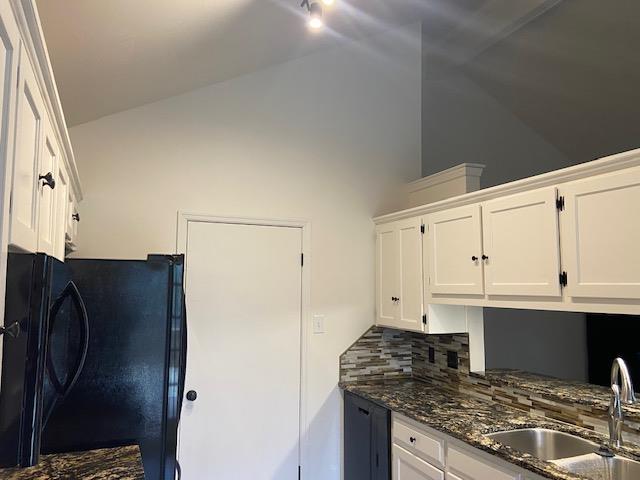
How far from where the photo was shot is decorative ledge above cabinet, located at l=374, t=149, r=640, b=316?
187 cm

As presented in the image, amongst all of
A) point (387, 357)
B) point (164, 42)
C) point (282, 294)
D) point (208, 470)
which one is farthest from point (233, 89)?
point (208, 470)

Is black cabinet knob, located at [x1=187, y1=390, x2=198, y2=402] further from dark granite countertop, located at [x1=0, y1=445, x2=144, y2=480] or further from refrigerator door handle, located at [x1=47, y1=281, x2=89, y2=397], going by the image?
refrigerator door handle, located at [x1=47, y1=281, x2=89, y2=397]

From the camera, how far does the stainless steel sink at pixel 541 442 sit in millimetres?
2217

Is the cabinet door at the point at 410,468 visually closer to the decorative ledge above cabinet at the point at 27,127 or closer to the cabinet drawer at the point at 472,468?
the cabinet drawer at the point at 472,468

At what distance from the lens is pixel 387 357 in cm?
361

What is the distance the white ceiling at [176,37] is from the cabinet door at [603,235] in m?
1.67

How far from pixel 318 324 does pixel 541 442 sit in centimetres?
160

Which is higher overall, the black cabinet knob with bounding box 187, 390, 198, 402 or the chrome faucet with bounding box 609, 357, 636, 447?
the chrome faucet with bounding box 609, 357, 636, 447

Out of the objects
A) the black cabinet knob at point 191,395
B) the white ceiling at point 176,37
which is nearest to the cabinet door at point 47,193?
the white ceiling at point 176,37

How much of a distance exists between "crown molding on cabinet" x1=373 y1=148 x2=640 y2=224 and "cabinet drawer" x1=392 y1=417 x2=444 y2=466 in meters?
1.27

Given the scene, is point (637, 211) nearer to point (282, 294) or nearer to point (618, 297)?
point (618, 297)

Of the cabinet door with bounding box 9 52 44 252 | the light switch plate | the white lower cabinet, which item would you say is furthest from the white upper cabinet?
the cabinet door with bounding box 9 52 44 252

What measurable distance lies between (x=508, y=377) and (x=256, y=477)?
5.67 ft

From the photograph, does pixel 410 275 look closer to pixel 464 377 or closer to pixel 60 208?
pixel 464 377
